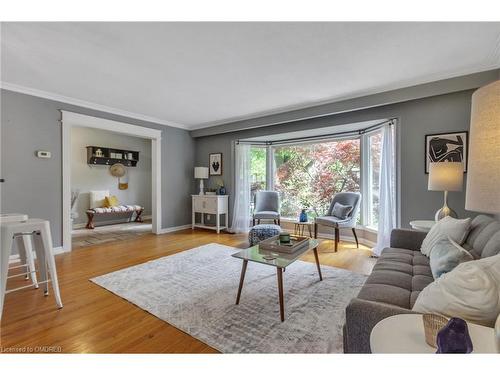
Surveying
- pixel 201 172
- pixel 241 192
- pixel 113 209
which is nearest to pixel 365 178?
pixel 241 192

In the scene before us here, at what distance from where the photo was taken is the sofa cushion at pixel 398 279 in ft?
4.71

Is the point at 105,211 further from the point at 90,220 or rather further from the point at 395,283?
the point at 395,283

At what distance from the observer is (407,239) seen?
8.02 ft

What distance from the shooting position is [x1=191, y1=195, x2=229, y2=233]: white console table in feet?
16.8

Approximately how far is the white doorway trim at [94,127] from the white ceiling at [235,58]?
0.32 m

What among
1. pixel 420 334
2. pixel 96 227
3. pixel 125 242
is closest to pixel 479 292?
pixel 420 334

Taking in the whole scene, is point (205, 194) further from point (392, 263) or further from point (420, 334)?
point (420, 334)

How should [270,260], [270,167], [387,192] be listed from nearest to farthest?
[270,260] < [387,192] < [270,167]

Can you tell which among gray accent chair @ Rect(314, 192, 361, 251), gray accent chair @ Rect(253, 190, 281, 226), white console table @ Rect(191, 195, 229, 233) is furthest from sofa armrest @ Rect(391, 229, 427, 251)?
white console table @ Rect(191, 195, 229, 233)

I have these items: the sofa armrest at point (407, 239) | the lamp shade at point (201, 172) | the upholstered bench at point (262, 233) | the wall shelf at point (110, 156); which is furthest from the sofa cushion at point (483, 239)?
the wall shelf at point (110, 156)

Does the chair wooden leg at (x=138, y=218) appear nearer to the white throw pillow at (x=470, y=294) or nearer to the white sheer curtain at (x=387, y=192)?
the white sheer curtain at (x=387, y=192)

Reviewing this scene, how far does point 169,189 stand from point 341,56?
413 centimetres

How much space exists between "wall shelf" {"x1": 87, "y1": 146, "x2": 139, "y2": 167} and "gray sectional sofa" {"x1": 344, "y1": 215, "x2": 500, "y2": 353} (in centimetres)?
654

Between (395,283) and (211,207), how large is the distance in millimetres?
4011
